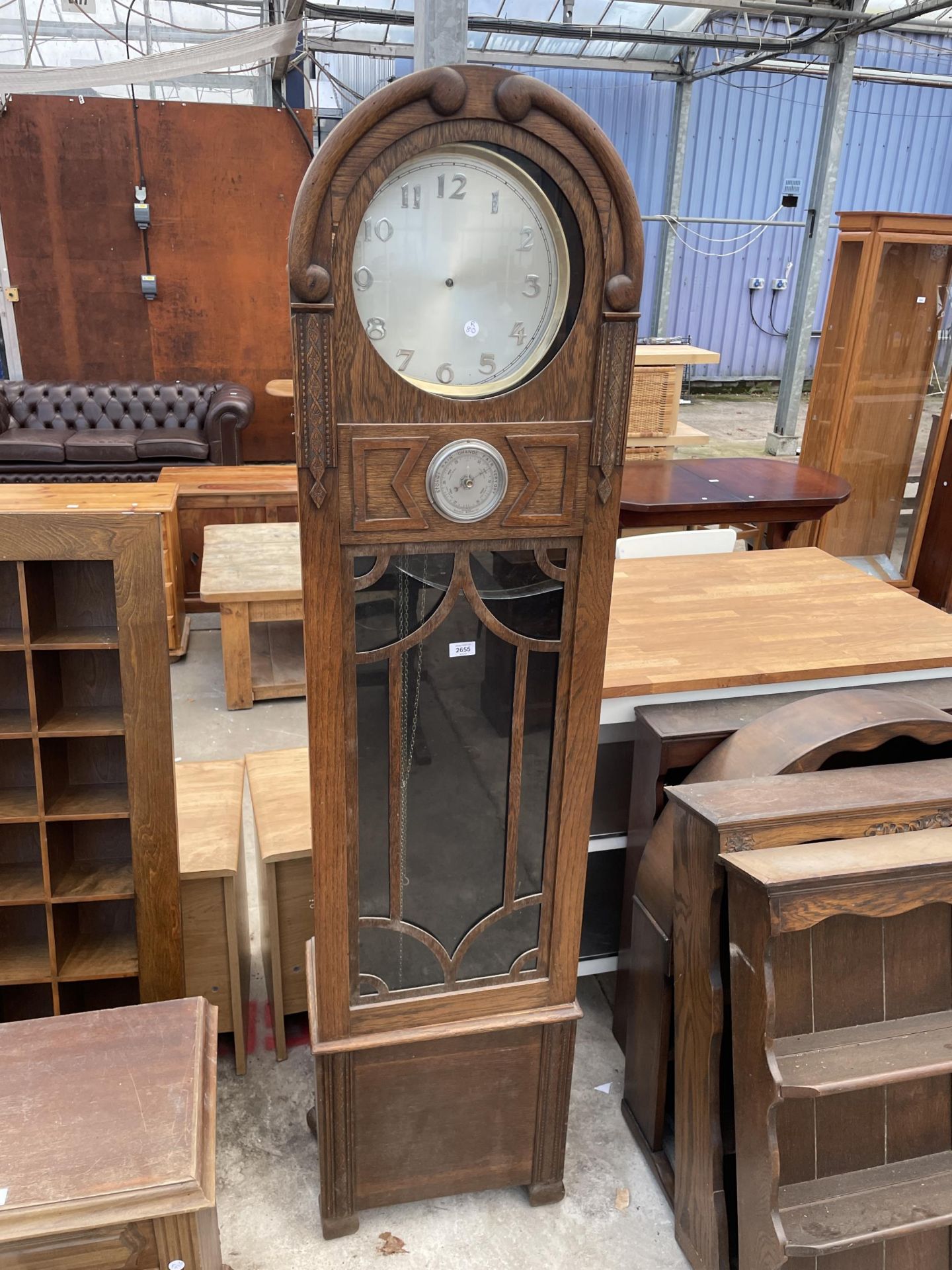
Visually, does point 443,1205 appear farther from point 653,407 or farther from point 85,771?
point 653,407

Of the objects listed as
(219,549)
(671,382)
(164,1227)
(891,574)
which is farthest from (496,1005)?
(671,382)

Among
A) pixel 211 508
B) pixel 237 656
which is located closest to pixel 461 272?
pixel 237 656

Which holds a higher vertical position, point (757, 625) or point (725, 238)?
point (725, 238)

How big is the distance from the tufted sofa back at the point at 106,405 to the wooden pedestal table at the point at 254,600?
2.71m

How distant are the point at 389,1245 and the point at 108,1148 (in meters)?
0.69

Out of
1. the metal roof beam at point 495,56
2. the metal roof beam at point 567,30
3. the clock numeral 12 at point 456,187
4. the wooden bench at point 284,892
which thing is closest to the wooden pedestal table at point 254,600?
the wooden bench at point 284,892

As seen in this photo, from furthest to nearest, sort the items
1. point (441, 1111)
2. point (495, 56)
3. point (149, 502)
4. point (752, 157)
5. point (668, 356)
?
point (752, 157) < point (495, 56) < point (668, 356) < point (149, 502) < point (441, 1111)

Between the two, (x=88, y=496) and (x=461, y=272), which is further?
(x=88, y=496)

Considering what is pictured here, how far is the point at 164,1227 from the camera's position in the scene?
1383mm

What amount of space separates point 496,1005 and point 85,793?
90 centimetres

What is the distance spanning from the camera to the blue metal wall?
9.92 meters

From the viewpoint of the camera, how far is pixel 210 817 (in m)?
2.22

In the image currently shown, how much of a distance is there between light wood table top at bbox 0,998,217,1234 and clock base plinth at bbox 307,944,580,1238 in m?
0.23

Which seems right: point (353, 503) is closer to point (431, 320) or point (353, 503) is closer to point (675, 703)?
point (431, 320)
